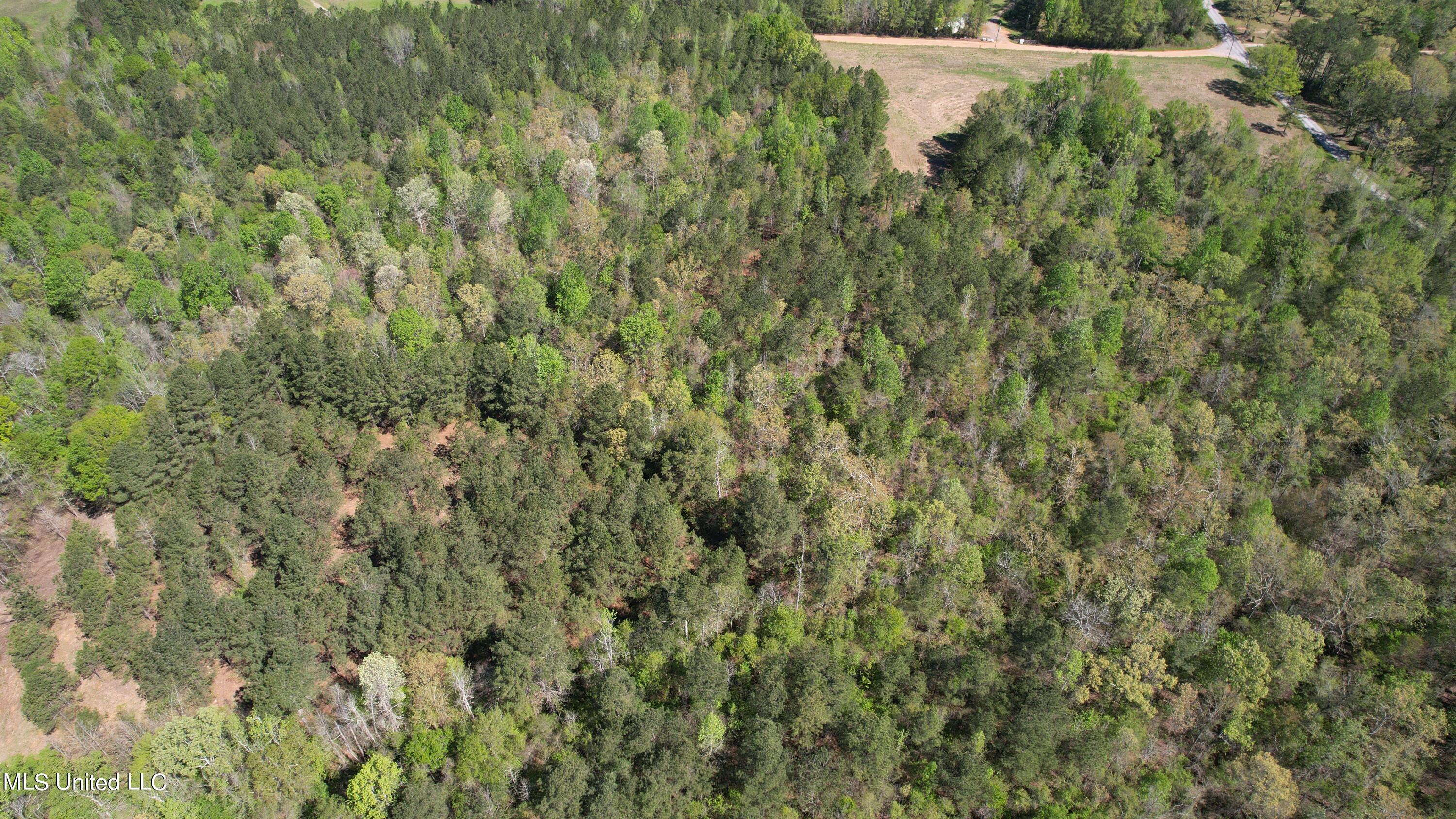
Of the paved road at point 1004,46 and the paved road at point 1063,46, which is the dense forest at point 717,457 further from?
the paved road at point 1004,46

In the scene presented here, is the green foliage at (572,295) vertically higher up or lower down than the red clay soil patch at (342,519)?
higher up

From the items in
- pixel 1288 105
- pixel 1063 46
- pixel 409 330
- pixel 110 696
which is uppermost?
pixel 1063 46

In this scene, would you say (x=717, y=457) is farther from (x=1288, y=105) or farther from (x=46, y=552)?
(x=1288, y=105)

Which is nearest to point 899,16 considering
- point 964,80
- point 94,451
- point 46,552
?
point 964,80

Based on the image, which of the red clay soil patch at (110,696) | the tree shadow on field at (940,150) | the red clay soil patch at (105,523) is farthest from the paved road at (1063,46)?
the red clay soil patch at (110,696)

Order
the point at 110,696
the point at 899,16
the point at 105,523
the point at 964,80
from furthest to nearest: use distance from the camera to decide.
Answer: the point at 899,16 < the point at 964,80 < the point at 105,523 < the point at 110,696

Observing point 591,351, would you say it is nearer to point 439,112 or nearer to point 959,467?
point 959,467

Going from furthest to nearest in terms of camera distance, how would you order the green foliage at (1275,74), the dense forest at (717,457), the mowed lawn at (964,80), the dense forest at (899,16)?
1. the dense forest at (899,16)
2. the green foliage at (1275,74)
3. the mowed lawn at (964,80)
4. the dense forest at (717,457)
